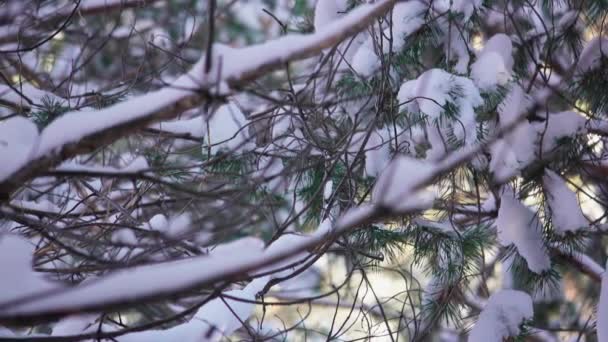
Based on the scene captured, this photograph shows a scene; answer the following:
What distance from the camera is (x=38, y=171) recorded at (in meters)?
1.32

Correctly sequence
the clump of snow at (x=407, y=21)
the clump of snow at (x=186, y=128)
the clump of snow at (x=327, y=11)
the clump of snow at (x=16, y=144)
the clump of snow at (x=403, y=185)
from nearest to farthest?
the clump of snow at (x=403, y=185) → the clump of snow at (x=16, y=144) → the clump of snow at (x=407, y=21) → the clump of snow at (x=327, y=11) → the clump of snow at (x=186, y=128)

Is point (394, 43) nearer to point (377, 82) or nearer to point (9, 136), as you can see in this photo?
point (377, 82)

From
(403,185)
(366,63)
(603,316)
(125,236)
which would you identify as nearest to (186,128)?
(125,236)

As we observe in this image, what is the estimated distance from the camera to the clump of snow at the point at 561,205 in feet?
7.59

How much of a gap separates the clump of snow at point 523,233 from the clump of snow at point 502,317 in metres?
0.14

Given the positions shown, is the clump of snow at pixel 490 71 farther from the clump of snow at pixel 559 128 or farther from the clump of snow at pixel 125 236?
the clump of snow at pixel 125 236

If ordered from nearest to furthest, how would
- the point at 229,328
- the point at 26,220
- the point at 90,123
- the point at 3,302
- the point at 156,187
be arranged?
the point at 3,302 → the point at 90,123 → the point at 26,220 → the point at 229,328 → the point at 156,187

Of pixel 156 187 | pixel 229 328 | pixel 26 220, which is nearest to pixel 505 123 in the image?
pixel 229 328

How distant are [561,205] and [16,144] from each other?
5.75 ft

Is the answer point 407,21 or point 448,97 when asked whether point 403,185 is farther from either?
point 407,21

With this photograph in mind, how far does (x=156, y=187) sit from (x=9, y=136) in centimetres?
120

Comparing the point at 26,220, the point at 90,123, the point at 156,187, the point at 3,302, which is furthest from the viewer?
the point at 156,187

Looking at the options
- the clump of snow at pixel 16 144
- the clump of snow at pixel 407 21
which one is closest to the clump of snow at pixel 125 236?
the clump of snow at pixel 16 144

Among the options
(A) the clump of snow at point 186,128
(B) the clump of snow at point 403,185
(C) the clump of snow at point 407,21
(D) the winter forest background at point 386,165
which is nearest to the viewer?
(B) the clump of snow at point 403,185
